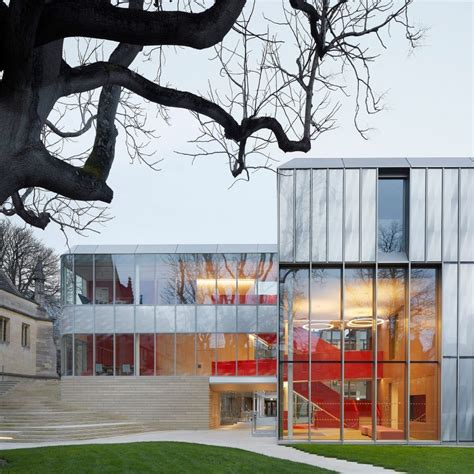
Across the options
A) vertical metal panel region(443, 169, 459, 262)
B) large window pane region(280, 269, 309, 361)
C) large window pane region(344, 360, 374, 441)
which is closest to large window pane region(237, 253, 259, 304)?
large window pane region(280, 269, 309, 361)

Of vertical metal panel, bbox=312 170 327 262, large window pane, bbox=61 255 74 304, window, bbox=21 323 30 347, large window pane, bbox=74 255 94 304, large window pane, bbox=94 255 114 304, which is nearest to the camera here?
vertical metal panel, bbox=312 170 327 262

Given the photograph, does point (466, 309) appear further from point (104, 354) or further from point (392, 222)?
point (104, 354)

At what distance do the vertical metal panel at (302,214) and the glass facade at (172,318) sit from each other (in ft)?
40.6

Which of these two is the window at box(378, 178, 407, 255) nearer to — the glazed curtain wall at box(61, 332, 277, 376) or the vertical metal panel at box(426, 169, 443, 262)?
the vertical metal panel at box(426, 169, 443, 262)

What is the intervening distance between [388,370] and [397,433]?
188 cm

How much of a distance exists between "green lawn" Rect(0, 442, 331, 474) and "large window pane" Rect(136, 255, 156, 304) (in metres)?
16.0

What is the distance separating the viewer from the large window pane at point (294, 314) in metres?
22.1

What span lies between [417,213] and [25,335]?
109 ft

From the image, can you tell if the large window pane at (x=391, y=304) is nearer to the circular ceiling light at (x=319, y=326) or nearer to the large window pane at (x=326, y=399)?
the circular ceiling light at (x=319, y=326)

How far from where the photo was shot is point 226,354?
112ft

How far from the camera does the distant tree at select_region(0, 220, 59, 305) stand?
57.2m

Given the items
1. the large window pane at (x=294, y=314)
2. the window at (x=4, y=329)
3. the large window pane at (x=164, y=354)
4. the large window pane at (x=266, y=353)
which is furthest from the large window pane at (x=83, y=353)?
the large window pane at (x=294, y=314)

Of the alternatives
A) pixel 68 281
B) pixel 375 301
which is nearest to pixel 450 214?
pixel 375 301

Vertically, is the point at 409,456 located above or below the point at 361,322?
below
